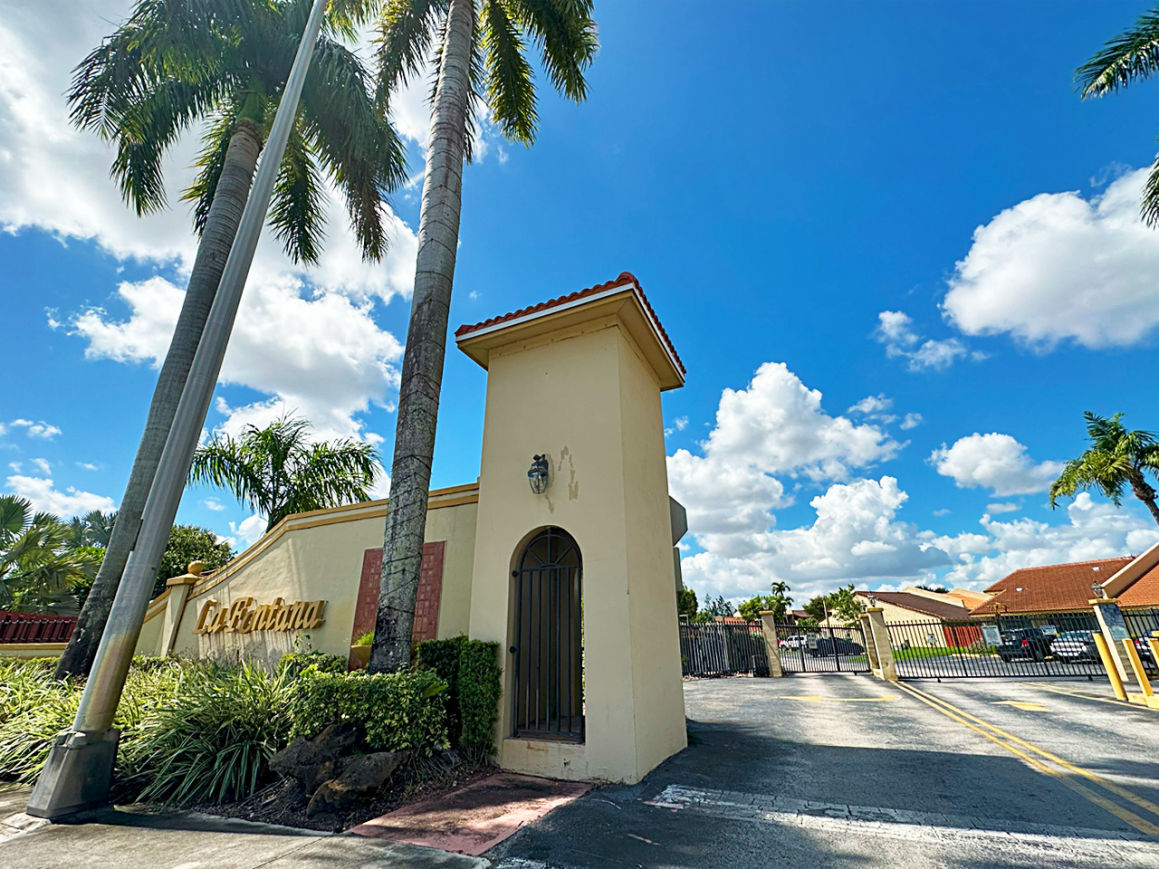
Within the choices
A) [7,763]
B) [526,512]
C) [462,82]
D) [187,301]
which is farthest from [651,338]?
[7,763]

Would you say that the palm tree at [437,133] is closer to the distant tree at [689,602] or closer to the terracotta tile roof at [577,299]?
the terracotta tile roof at [577,299]

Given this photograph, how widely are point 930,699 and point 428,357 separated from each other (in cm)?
1300

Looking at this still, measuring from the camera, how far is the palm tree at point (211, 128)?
809 cm

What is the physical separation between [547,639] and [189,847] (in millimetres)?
4396

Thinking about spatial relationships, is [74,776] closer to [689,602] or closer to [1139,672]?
[1139,672]

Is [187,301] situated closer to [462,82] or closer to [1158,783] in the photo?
[462,82]

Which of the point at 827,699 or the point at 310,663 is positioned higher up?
the point at 310,663

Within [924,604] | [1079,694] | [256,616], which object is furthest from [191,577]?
[924,604]

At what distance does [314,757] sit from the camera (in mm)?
4445

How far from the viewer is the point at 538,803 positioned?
4672 millimetres

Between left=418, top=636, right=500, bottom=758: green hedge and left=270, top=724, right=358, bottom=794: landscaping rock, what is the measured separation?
1.38 m

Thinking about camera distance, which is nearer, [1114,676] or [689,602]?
[1114,676]

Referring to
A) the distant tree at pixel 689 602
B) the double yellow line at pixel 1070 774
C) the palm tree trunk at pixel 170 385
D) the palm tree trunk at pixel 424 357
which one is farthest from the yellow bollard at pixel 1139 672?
the distant tree at pixel 689 602

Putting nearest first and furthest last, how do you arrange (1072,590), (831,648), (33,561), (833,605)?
(33,561) → (1072,590) → (831,648) → (833,605)
